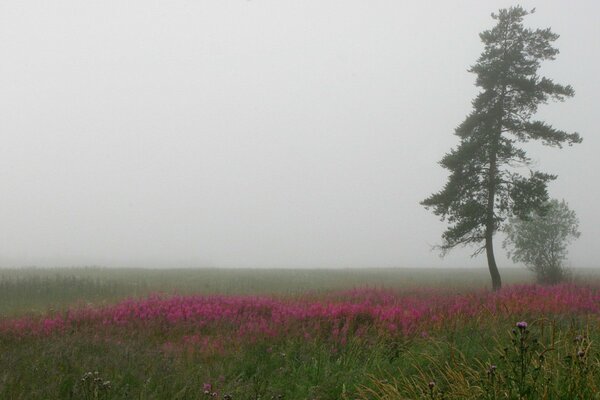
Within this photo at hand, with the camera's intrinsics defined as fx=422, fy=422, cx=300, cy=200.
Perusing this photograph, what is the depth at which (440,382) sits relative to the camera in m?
4.90

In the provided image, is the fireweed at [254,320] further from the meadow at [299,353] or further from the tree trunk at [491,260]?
the tree trunk at [491,260]

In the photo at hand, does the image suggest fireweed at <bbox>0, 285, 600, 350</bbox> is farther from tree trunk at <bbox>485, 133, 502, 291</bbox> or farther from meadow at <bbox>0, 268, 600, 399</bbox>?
tree trunk at <bbox>485, 133, 502, 291</bbox>

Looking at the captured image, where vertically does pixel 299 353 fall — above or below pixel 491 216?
below

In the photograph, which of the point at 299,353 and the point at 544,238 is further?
the point at 544,238

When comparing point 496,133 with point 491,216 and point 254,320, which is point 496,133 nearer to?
point 491,216

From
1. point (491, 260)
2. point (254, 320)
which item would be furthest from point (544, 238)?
point (254, 320)

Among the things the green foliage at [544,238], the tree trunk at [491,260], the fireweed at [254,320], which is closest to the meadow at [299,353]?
the fireweed at [254,320]

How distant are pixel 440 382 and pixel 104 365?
13.7ft

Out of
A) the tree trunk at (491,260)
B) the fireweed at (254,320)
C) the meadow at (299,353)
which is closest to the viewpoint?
the meadow at (299,353)

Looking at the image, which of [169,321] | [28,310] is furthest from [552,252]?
[28,310]

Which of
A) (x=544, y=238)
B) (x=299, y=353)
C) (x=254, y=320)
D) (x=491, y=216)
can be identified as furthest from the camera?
(x=544, y=238)

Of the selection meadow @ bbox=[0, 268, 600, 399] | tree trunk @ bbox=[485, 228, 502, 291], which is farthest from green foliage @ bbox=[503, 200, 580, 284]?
meadow @ bbox=[0, 268, 600, 399]

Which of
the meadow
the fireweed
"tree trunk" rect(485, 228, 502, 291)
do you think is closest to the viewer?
the meadow

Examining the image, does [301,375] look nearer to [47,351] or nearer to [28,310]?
[47,351]
